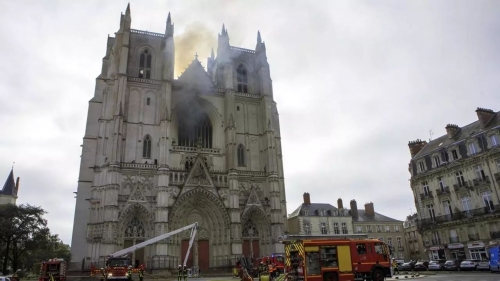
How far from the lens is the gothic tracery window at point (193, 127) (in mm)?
35656

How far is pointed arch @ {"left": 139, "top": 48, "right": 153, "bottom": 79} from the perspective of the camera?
36.0 metres

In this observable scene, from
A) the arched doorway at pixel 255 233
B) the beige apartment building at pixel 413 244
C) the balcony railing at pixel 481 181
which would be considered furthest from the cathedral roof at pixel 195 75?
the beige apartment building at pixel 413 244

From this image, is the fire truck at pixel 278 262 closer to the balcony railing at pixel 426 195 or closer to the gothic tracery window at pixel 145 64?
the balcony railing at pixel 426 195

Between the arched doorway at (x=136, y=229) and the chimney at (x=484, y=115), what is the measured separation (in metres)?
29.4

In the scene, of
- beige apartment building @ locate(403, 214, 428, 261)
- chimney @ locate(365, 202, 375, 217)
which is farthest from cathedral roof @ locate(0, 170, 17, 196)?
beige apartment building @ locate(403, 214, 428, 261)

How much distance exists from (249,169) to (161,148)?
9.00 metres

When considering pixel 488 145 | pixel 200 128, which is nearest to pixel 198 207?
pixel 200 128

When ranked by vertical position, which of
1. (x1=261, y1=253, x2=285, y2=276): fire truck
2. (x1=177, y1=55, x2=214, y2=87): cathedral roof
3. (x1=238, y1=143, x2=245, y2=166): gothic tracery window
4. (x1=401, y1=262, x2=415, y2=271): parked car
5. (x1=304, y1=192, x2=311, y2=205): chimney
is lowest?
(x1=401, y1=262, x2=415, y2=271): parked car

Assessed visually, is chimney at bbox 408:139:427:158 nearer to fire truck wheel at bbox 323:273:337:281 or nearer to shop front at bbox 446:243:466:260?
shop front at bbox 446:243:466:260

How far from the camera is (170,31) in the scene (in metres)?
36.8

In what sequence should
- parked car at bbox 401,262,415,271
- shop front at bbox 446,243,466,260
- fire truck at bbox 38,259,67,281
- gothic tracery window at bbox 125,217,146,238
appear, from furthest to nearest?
shop front at bbox 446,243,466,260 → parked car at bbox 401,262,415,271 → gothic tracery window at bbox 125,217,146,238 → fire truck at bbox 38,259,67,281

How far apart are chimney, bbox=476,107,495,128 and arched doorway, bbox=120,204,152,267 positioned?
2943 centimetres

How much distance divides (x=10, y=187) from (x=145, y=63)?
1809 inches

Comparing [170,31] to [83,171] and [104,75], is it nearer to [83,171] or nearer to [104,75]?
[104,75]
